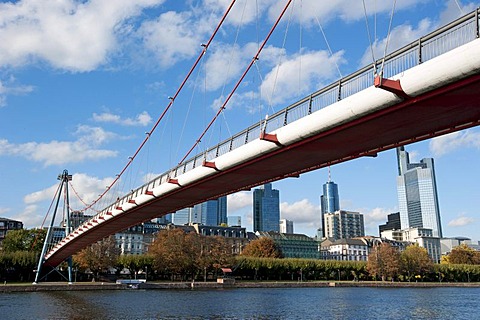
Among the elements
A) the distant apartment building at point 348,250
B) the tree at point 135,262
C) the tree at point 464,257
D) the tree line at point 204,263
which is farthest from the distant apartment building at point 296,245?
the tree at point 135,262

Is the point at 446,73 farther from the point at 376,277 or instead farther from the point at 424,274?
the point at 424,274

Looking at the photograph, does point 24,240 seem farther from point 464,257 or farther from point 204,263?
point 464,257

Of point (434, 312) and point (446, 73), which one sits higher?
point (446, 73)

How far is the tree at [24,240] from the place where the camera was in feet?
316

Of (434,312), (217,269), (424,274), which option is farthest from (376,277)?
(434,312)

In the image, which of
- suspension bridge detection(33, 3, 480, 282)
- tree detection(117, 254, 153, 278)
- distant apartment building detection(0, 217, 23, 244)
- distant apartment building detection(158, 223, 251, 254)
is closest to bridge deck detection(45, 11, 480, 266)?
suspension bridge detection(33, 3, 480, 282)

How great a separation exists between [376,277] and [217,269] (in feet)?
124

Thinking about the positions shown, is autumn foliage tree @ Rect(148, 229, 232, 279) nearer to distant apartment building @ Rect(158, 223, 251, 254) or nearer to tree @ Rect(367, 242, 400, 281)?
tree @ Rect(367, 242, 400, 281)

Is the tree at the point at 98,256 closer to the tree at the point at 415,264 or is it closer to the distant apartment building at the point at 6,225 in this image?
the tree at the point at 415,264

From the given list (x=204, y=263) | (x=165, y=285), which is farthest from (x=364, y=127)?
(x=204, y=263)

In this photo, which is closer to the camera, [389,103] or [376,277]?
[389,103]

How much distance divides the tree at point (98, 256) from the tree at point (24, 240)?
1848cm

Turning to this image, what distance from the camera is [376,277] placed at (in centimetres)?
10862

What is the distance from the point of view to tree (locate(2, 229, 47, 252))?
9619 cm
